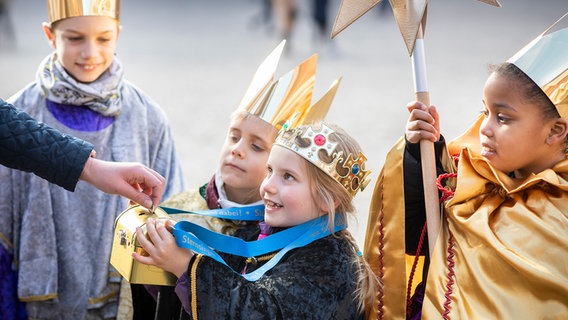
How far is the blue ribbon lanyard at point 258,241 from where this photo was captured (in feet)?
8.17

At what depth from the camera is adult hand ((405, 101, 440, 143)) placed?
2.58 metres

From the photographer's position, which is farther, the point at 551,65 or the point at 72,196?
the point at 72,196

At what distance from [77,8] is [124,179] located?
3.34 feet

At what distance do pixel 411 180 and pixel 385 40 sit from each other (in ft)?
47.7

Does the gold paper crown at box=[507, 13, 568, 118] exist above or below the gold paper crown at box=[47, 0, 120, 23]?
below

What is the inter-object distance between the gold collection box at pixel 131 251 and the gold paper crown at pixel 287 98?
0.65 meters

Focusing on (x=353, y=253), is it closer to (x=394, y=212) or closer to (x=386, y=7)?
(x=394, y=212)

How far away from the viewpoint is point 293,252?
8.48ft

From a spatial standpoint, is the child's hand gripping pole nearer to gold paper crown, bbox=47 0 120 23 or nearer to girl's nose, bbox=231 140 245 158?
girl's nose, bbox=231 140 245 158

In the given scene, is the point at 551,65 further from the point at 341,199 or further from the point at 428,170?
the point at 341,199

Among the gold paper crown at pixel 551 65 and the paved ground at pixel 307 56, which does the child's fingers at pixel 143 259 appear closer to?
the gold paper crown at pixel 551 65

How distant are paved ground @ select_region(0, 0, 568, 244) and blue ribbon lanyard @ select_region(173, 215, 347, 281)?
8.10 feet

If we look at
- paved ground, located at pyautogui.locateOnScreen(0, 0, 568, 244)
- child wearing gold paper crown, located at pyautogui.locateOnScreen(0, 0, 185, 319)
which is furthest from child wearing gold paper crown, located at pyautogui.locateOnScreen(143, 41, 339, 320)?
paved ground, located at pyautogui.locateOnScreen(0, 0, 568, 244)

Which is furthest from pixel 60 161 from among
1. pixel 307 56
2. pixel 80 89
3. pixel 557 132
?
pixel 307 56
